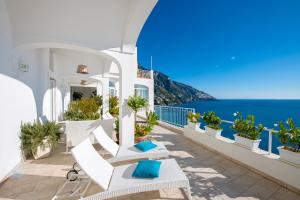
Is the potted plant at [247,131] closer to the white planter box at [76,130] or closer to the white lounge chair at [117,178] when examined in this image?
the white lounge chair at [117,178]

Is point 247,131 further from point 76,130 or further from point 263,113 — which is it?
point 263,113

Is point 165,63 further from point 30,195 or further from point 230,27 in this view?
point 30,195

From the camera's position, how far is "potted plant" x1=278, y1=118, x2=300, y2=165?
119 inches

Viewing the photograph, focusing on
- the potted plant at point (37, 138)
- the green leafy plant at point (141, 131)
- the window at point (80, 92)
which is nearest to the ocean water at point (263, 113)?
the green leafy plant at point (141, 131)

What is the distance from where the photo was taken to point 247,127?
406 centimetres

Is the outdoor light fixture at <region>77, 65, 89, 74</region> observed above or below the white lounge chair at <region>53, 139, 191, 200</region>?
above

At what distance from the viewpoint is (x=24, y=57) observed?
4.56m

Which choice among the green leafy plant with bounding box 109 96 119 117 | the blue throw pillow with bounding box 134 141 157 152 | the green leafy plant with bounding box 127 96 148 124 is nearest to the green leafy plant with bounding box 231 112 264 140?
the blue throw pillow with bounding box 134 141 157 152

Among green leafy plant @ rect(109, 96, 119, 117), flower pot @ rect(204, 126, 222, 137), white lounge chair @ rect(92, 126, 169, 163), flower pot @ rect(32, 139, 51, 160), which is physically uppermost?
green leafy plant @ rect(109, 96, 119, 117)

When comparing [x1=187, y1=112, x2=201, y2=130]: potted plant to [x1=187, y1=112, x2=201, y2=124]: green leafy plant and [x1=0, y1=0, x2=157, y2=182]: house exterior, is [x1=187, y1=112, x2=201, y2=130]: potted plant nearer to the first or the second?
[x1=187, y1=112, x2=201, y2=124]: green leafy plant

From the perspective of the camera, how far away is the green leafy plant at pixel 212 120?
5.18 m

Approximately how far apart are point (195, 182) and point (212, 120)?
2.44 m

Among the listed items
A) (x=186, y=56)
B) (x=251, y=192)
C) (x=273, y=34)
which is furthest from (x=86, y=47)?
(x=186, y=56)

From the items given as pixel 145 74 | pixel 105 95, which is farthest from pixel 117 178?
pixel 145 74
